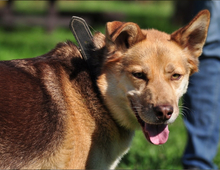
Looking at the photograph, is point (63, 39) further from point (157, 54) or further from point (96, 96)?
point (157, 54)

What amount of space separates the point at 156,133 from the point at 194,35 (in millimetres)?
1055

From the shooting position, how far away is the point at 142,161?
4.51 metres

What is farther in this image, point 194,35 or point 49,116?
point 194,35

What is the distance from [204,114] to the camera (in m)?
4.10

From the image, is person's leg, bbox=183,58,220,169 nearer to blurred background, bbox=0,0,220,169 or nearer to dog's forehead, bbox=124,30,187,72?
blurred background, bbox=0,0,220,169

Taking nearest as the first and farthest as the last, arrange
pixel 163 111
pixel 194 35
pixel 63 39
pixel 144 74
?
pixel 163 111
pixel 144 74
pixel 194 35
pixel 63 39

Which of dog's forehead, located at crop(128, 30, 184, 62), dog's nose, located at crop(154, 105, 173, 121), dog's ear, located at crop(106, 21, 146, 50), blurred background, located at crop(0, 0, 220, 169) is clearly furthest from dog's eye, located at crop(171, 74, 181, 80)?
blurred background, located at crop(0, 0, 220, 169)

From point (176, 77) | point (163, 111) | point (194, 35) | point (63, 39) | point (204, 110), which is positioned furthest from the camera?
point (63, 39)

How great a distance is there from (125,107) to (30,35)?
9.06 m

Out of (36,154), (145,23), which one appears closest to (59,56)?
(36,154)

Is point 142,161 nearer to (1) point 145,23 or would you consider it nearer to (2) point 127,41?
(2) point 127,41

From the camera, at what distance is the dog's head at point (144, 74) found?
295 centimetres

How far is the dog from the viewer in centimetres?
283

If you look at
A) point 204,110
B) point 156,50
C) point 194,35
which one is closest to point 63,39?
point 204,110
